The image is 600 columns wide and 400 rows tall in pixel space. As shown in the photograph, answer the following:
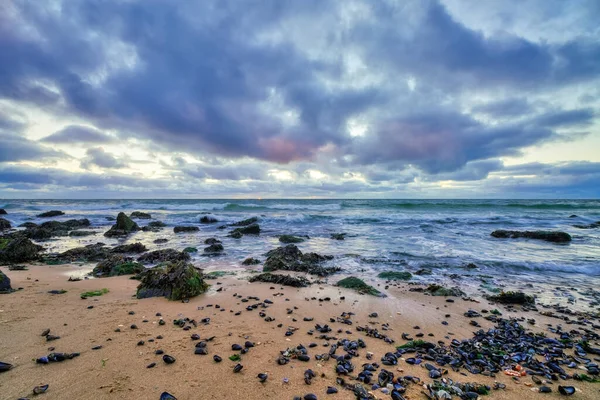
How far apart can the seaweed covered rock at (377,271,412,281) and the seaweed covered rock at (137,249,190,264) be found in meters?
7.78

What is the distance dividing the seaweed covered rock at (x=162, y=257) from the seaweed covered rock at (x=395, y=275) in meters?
7.78

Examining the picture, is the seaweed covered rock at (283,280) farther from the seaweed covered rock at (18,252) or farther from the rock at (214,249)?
the seaweed covered rock at (18,252)

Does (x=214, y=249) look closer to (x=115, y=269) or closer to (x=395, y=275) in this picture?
(x=115, y=269)

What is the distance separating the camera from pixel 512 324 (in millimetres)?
5574

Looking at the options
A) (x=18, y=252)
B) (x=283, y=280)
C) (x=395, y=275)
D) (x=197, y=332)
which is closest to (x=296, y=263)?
(x=283, y=280)

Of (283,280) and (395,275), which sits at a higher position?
(283,280)

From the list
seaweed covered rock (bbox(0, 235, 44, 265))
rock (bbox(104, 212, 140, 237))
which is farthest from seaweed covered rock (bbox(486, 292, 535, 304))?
rock (bbox(104, 212, 140, 237))

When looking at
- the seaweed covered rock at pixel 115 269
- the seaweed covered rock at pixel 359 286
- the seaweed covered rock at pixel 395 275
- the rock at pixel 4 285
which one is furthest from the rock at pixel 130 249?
the seaweed covered rock at pixel 395 275

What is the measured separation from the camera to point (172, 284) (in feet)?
22.5

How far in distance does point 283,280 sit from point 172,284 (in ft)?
9.91

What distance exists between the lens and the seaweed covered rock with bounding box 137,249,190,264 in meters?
11.4

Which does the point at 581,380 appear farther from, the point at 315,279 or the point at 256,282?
the point at 256,282

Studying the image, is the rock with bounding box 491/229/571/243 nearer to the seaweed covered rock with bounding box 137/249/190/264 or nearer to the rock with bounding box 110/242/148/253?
the seaweed covered rock with bounding box 137/249/190/264

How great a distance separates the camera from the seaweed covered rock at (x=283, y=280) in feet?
26.7
